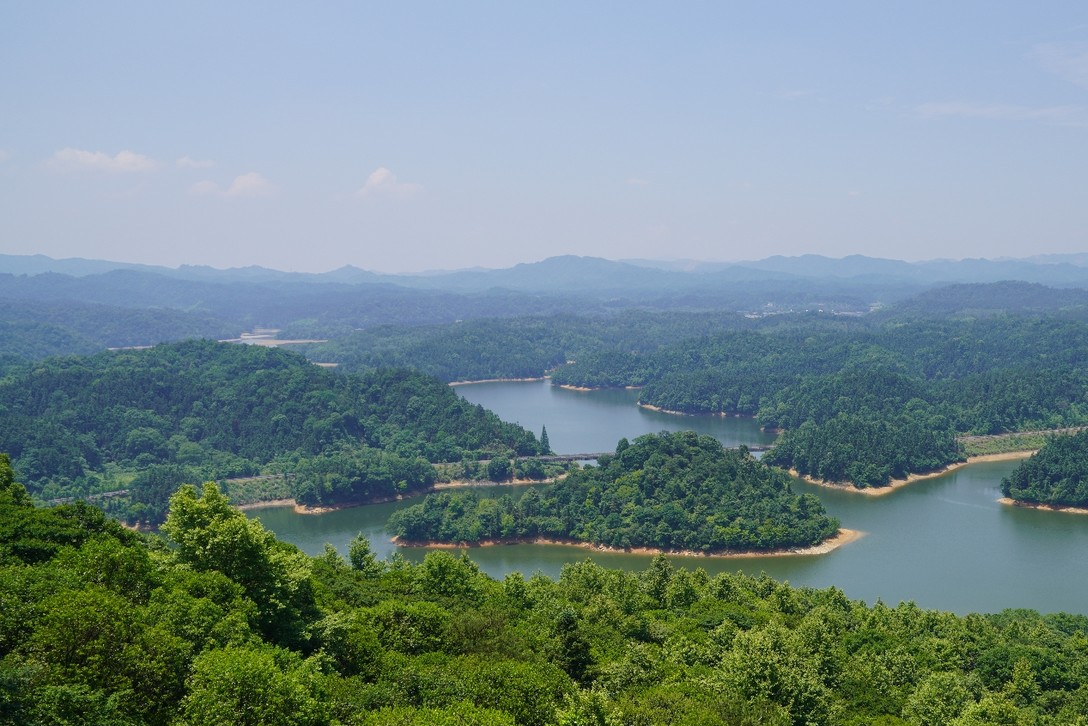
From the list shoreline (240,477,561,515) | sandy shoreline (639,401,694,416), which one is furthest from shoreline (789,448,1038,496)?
sandy shoreline (639,401,694,416)

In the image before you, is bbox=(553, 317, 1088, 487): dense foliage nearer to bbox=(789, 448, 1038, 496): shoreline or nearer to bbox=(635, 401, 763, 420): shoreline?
bbox=(635, 401, 763, 420): shoreline

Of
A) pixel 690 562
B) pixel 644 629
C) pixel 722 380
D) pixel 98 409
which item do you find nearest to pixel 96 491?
pixel 98 409

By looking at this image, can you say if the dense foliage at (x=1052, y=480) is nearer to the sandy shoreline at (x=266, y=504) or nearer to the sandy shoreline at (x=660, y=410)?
the sandy shoreline at (x=660, y=410)

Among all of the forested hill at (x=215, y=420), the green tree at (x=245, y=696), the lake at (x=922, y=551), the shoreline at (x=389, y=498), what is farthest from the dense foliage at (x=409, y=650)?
the forested hill at (x=215, y=420)

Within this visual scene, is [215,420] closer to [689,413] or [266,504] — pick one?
[266,504]

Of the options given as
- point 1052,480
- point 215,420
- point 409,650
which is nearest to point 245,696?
point 409,650
